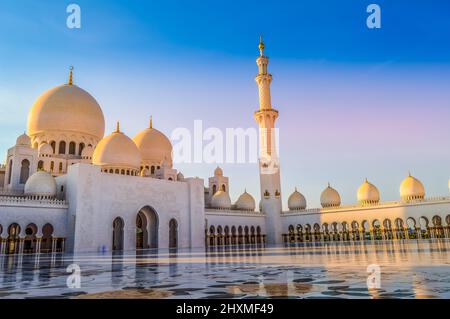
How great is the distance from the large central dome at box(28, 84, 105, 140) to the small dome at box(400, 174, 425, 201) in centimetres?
2427

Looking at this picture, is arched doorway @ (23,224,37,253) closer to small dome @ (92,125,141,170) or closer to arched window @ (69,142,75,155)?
small dome @ (92,125,141,170)

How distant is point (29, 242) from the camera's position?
866 inches

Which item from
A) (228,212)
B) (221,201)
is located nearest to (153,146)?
(221,201)

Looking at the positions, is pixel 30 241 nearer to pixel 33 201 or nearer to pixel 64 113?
pixel 33 201

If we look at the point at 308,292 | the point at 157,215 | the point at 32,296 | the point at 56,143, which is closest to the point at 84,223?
the point at 157,215

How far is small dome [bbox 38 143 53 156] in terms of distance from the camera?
1015 inches

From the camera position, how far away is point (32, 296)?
3994 millimetres

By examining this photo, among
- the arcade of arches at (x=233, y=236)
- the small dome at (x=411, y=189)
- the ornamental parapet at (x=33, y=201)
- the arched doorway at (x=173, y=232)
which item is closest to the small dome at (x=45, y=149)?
the ornamental parapet at (x=33, y=201)

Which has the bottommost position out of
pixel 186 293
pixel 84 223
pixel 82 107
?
pixel 186 293

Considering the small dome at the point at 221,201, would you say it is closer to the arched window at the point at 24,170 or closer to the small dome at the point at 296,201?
the small dome at the point at 296,201
